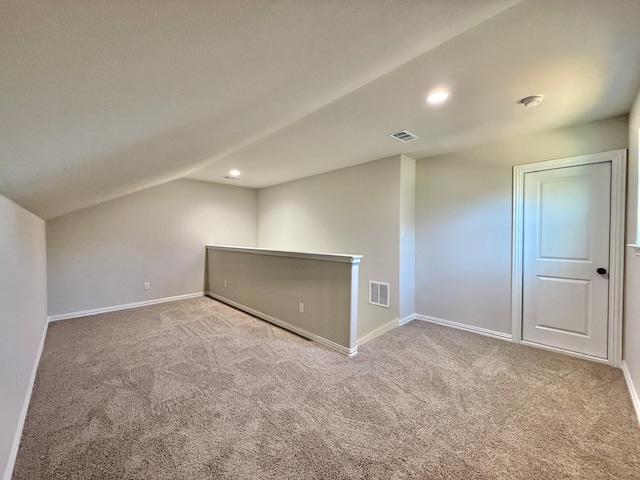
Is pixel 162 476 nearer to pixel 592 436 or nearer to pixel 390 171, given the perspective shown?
pixel 592 436

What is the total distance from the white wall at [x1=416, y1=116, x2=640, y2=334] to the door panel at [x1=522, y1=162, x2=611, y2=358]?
0.21 m

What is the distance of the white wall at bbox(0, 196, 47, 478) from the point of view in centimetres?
152

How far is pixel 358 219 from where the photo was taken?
14.1ft

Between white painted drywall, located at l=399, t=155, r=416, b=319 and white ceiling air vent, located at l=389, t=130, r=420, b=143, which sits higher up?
white ceiling air vent, located at l=389, t=130, r=420, b=143

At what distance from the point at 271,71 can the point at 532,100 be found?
2.21 m

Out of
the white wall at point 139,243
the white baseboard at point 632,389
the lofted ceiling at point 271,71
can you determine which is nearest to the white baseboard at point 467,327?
the white baseboard at point 632,389

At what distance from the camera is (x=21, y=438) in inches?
66.9

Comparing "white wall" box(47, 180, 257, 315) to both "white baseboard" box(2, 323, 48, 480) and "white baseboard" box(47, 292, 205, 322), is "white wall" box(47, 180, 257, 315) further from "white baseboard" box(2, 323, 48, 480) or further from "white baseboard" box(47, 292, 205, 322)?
"white baseboard" box(2, 323, 48, 480)

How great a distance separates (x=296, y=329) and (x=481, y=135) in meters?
3.12

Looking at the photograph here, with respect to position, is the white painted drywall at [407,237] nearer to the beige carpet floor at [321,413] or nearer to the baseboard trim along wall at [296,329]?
the beige carpet floor at [321,413]

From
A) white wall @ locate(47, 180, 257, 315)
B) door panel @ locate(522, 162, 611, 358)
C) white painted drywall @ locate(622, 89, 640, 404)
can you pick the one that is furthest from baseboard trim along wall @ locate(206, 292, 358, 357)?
white painted drywall @ locate(622, 89, 640, 404)

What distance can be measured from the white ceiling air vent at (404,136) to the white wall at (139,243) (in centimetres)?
396

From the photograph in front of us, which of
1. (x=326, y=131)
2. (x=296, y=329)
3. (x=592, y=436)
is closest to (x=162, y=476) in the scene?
(x=296, y=329)

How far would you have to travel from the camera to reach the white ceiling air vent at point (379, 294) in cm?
389
